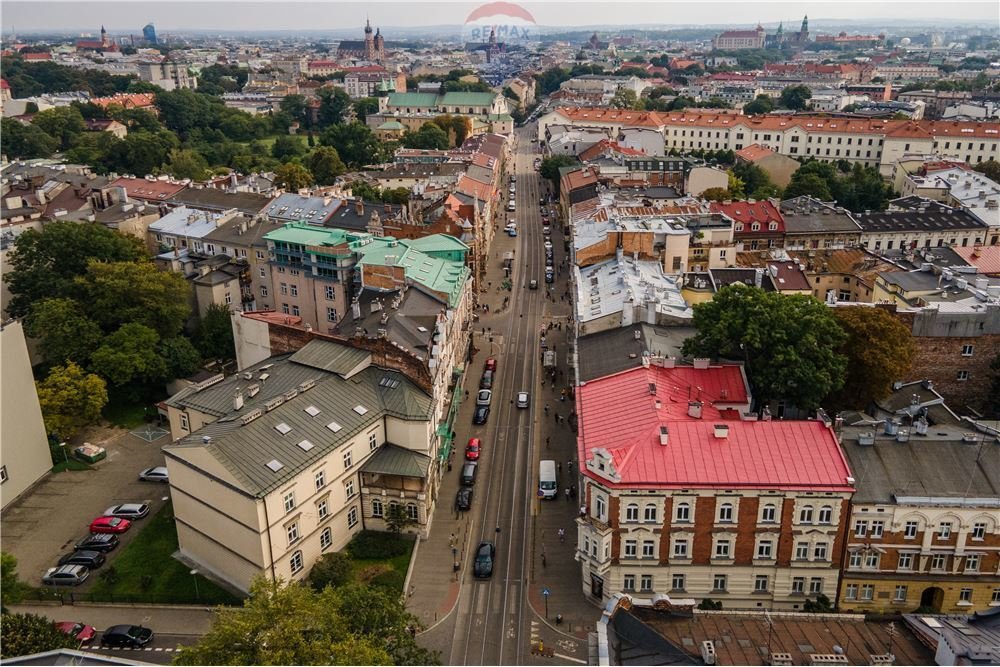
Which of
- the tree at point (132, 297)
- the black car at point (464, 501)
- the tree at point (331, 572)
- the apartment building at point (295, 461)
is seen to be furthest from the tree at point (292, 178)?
the tree at point (331, 572)

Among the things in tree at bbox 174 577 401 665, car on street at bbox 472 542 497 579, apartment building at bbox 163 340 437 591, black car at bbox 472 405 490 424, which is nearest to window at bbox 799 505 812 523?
car on street at bbox 472 542 497 579

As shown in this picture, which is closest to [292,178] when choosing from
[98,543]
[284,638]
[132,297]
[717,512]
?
[132,297]

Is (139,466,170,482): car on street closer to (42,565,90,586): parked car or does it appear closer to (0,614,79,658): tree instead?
(42,565,90,586): parked car

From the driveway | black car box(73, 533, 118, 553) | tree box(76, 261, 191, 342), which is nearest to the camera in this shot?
black car box(73, 533, 118, 553)

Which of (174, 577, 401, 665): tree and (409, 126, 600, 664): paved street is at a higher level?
(174, 577, 401, 665): tree

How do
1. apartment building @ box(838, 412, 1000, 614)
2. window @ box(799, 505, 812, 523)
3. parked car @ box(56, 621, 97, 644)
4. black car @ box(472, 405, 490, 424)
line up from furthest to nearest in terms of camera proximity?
black car @ box(472, 405, 490, 424) → parked car @ box(56, 621, 97, 644) → window @ box(799, 505, 812, 523) → apartment building @ box(838, 412, 1000, 614)

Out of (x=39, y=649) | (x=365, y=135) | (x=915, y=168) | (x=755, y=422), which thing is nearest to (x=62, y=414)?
(x=39, y=649)

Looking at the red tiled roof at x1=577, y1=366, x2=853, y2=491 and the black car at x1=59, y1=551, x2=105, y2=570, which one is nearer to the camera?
the red tiled roof at x1=577, y1=366, x2=853, y2=491

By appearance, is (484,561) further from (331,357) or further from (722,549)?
(331,357)
